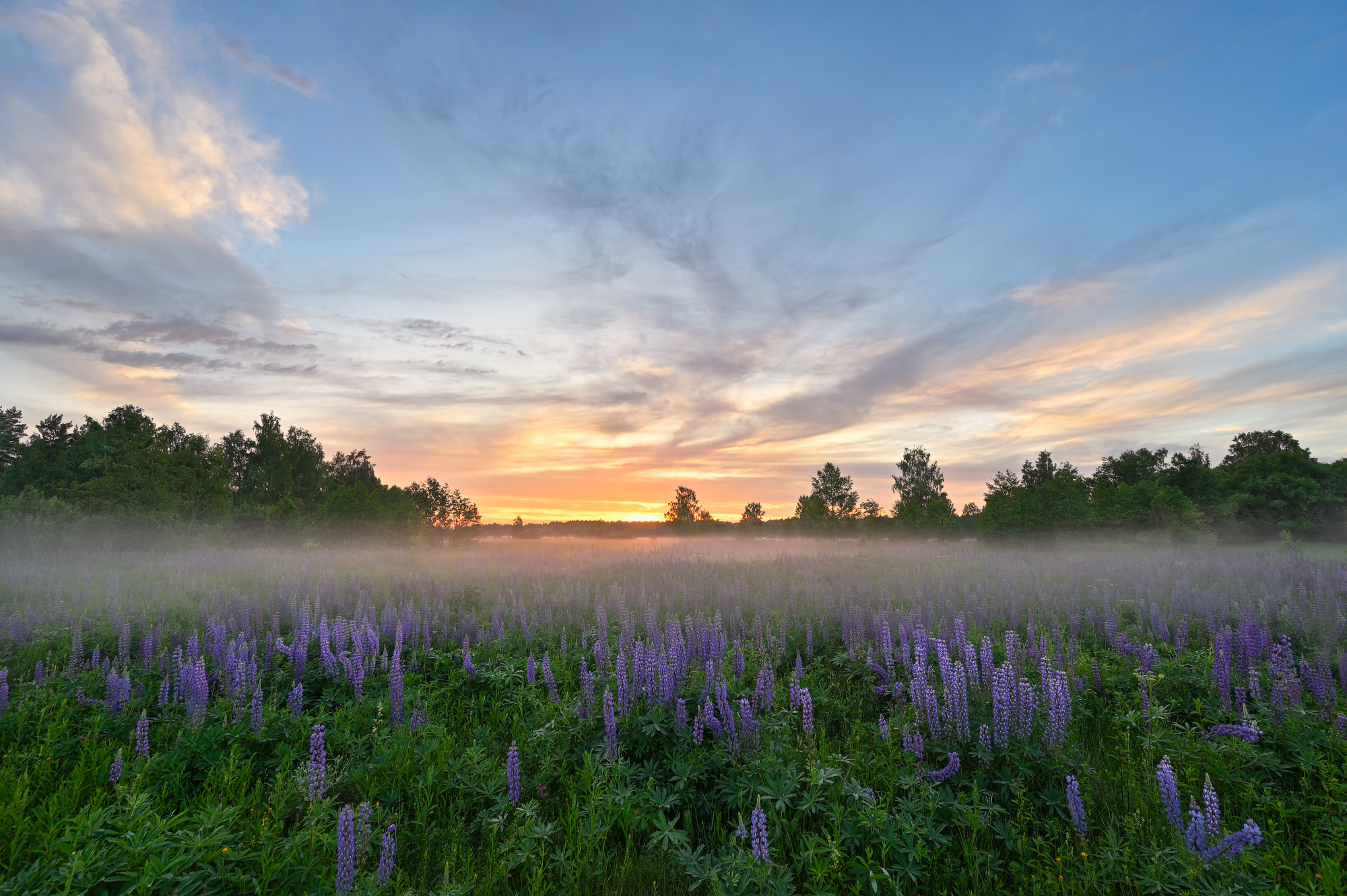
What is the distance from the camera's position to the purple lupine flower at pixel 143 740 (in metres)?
4.56

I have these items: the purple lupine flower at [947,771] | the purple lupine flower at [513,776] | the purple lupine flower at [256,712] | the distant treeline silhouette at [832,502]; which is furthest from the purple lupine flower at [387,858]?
the distant treeline silhouette at [832,502]

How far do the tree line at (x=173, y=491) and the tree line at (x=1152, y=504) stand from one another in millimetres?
30766

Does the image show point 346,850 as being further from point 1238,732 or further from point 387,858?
point 1238,732

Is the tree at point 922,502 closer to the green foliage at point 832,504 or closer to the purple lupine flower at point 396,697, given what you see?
the green foliage at point 832,504

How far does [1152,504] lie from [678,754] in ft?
95.9

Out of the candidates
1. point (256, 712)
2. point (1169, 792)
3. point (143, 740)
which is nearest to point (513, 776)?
point (256, 712)

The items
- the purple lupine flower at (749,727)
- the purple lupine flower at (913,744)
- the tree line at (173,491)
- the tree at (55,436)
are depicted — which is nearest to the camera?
the purple lupine flower at (913,744)

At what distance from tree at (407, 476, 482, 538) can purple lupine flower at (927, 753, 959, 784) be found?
43307mm

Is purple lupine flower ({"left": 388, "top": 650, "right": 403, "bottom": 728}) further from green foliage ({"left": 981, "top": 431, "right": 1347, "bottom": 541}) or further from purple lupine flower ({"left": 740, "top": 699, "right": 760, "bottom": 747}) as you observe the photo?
green foliage ({"left": 981, "top": 431, "right": 1347, "bottom": 541})

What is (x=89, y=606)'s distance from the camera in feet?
30.5

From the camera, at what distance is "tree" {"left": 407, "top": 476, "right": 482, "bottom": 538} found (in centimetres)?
4412

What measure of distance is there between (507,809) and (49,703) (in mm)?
5601

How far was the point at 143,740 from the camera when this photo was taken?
4.65 metres

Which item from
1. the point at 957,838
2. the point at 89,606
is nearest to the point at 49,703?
the point at 89,606
